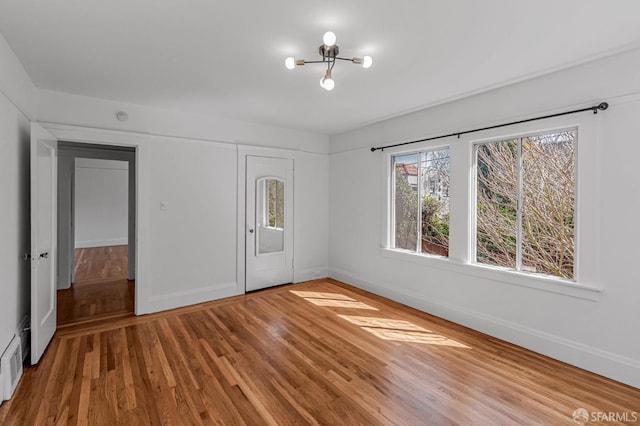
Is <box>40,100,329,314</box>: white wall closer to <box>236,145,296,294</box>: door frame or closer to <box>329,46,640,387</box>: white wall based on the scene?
<box>236,145,296,294</box>: door frame

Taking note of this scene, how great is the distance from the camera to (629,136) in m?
2.44

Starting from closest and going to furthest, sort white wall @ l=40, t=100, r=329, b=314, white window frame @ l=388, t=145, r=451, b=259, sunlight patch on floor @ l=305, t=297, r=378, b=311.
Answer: white wall @ l=40, t=100, r=329, b=314, white window frame @ l=388, t=145, r=451, b=259, sunlight patch on floor @ l=305, t=297, r=378, b=311

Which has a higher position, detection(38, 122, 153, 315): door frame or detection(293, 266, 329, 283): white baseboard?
detection(38, 122, 153, 315): door frame

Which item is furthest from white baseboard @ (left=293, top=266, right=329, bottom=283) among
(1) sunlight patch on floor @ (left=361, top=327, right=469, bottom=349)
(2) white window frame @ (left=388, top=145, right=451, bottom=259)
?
(1) sunlight patch on floor @ (left=361, top=327, right=469, bottom=349)

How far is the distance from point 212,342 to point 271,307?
1.11 m

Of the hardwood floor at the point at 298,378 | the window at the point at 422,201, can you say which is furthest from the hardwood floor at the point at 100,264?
the window at the point at 422,201

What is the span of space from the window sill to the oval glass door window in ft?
6.37

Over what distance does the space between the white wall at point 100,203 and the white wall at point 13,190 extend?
265 inches

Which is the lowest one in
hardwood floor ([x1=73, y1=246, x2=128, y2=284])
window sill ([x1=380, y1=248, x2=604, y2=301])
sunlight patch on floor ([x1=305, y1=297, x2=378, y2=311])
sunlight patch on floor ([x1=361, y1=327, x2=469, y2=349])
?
sunlight patch on floor ([x1=361, y1=327, x2=469, y2=349])

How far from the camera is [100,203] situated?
29.6 feet

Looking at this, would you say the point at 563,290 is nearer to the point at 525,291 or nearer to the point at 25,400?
the point at 525,291

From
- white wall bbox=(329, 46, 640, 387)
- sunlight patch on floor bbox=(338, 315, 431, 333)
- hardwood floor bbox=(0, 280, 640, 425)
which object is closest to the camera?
hardwood floor bbox=(0, 280, 640, 425)

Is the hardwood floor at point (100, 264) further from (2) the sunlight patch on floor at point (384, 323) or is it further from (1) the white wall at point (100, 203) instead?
(2) the sunlight patch on floor at point (384, 323)

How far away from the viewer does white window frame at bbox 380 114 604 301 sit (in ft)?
8.58
